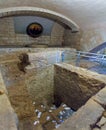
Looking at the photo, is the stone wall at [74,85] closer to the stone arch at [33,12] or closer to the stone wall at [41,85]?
the stone wall at [41,85]

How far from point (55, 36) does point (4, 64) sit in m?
4.62

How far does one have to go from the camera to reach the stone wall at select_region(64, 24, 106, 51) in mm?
6111

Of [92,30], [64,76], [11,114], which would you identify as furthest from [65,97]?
[92,30]

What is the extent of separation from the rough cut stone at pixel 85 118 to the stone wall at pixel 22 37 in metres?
6.20

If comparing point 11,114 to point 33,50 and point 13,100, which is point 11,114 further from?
point 33,50

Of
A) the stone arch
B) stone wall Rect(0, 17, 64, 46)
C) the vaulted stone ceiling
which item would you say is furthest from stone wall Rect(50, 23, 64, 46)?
the vaulted stone ceiling

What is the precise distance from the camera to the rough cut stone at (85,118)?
172 centimetres

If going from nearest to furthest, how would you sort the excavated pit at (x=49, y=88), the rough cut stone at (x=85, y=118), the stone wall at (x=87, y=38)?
the rough cut stone at (x=85, y=118) < the excavated pit at (x=49, y=88) < the stone wall at (x=87, y=38)

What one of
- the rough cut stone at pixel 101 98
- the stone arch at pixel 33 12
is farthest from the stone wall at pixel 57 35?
the rough cut stone at pixel 101 98

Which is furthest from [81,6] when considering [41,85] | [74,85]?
[41,85]

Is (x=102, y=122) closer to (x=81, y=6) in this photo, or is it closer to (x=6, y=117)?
(x=6, y=117)

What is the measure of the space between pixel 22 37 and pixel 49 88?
3.85 m

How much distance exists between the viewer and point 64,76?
4.45 metres

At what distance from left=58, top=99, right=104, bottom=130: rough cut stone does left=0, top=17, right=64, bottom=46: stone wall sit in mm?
6202
